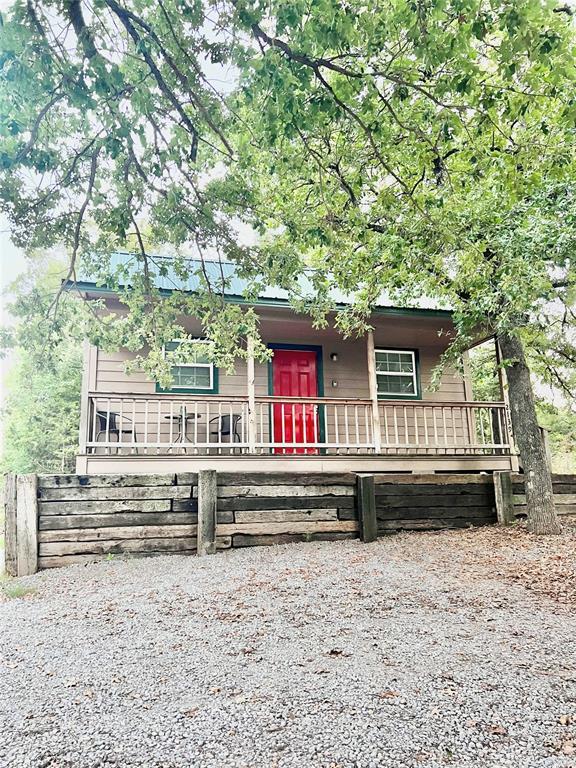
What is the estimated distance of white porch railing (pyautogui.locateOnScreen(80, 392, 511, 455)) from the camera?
7824mm

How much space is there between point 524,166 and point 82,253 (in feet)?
16.3

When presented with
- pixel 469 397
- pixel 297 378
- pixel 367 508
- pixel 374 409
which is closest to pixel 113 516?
pixel 367 508

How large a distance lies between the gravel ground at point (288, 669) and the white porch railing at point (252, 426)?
113 inches

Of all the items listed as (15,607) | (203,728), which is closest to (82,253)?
(15,607)

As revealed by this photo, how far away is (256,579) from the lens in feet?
16.3

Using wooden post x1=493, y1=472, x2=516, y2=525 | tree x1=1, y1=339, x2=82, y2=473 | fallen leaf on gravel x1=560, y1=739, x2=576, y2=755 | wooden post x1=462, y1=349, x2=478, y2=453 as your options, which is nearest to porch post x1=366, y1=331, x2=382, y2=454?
wooden post x1=462, y1=349, x2=478, y2=453

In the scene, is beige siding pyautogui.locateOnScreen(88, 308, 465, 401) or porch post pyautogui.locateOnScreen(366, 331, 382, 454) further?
beige siding pyautogui.locateOnScreen(88, 308, 465, 401)

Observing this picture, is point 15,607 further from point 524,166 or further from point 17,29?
point 524,166

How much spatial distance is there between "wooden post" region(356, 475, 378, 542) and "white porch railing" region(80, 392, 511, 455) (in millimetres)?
1557

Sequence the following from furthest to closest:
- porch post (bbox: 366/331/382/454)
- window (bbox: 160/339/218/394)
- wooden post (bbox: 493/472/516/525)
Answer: window (bbox: 160/339/218/394)
porch post (bbox: 366/331/382/454)
wooden post (bbox: 493/472/516/525)

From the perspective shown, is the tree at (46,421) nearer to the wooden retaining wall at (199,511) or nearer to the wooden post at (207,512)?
the wooden retaining wall at (199,511)

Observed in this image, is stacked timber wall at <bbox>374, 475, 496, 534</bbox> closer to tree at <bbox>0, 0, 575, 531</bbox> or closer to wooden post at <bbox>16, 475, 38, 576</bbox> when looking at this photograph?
tree at <bbox>0, 0, 575, 531</bbox>

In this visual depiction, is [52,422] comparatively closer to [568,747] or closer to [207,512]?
[207,512]

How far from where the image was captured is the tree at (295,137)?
10.4 feet
